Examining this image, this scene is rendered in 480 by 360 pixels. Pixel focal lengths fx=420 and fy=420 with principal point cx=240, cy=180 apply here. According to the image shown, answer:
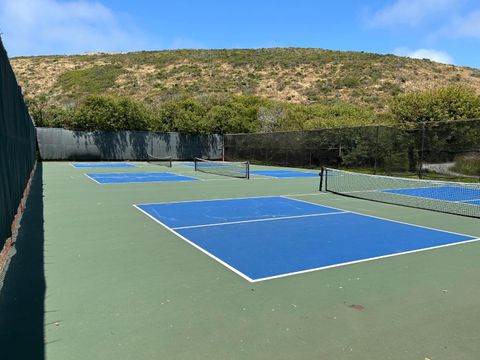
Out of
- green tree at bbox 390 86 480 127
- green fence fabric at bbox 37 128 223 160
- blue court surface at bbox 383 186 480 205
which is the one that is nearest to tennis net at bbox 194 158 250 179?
blue court surface at bbox 383 186 480 205

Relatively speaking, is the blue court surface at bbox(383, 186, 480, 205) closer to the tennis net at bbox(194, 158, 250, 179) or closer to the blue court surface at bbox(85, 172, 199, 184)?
the tennis net at bbox(194, 158, 250, 179)

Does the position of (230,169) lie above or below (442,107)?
below

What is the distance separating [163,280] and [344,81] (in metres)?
52.7


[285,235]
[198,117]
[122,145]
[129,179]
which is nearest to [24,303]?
[285,235]

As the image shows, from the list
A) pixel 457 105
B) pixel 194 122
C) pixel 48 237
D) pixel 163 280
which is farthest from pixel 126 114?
pixel 163 280

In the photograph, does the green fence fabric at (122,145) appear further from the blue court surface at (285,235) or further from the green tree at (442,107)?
the blue court surface at (285,235)

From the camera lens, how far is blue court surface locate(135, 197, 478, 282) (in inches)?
197

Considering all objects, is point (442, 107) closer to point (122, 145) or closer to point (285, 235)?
point (285, 235)

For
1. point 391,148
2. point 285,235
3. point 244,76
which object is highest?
point 244,76

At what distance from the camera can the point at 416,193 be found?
12.4 m

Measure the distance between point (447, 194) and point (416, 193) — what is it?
910mm

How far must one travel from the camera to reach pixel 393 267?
4.83 meters

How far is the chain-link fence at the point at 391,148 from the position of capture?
16.1 metres

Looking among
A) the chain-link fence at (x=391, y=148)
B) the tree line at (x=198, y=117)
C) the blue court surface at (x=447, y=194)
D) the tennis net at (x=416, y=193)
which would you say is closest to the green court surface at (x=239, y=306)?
the tennis net at (x=416, y=193)
